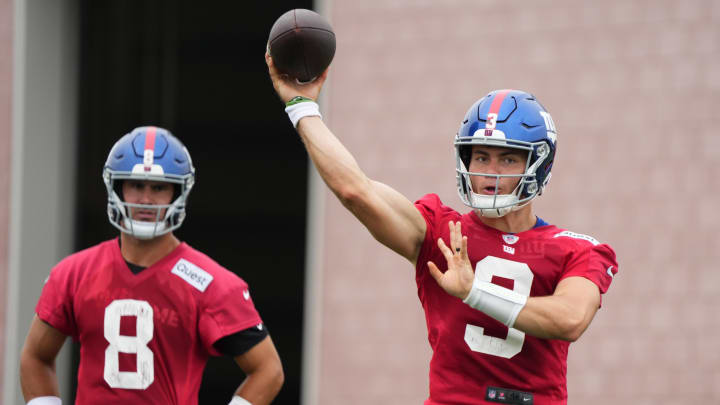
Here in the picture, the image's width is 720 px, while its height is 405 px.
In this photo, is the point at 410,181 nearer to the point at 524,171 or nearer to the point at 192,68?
the point at 524,171

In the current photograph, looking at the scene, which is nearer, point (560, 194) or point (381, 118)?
point (560, 194)

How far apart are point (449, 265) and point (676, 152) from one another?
151 inches

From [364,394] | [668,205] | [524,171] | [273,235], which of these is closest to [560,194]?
[668,205]

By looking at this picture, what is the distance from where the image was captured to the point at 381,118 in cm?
701

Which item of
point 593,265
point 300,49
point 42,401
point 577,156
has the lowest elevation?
point 42,401

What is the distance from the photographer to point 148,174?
13.3ft

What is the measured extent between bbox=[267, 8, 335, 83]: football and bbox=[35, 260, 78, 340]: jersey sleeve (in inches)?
56.8

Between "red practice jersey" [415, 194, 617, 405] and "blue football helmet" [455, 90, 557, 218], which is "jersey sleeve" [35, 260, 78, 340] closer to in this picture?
"red practice jersey" [415, 194, 617, 405]

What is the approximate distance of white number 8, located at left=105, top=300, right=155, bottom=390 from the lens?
3.83m

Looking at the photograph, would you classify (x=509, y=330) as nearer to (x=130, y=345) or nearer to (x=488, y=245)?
(x=488, y=245)

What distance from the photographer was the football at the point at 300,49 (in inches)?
134

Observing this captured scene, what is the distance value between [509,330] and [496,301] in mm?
307

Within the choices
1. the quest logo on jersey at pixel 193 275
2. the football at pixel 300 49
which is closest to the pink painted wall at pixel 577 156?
the quest logo on jersey at pixel 193 275

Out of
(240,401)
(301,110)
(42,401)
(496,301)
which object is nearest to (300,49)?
(301,110)
